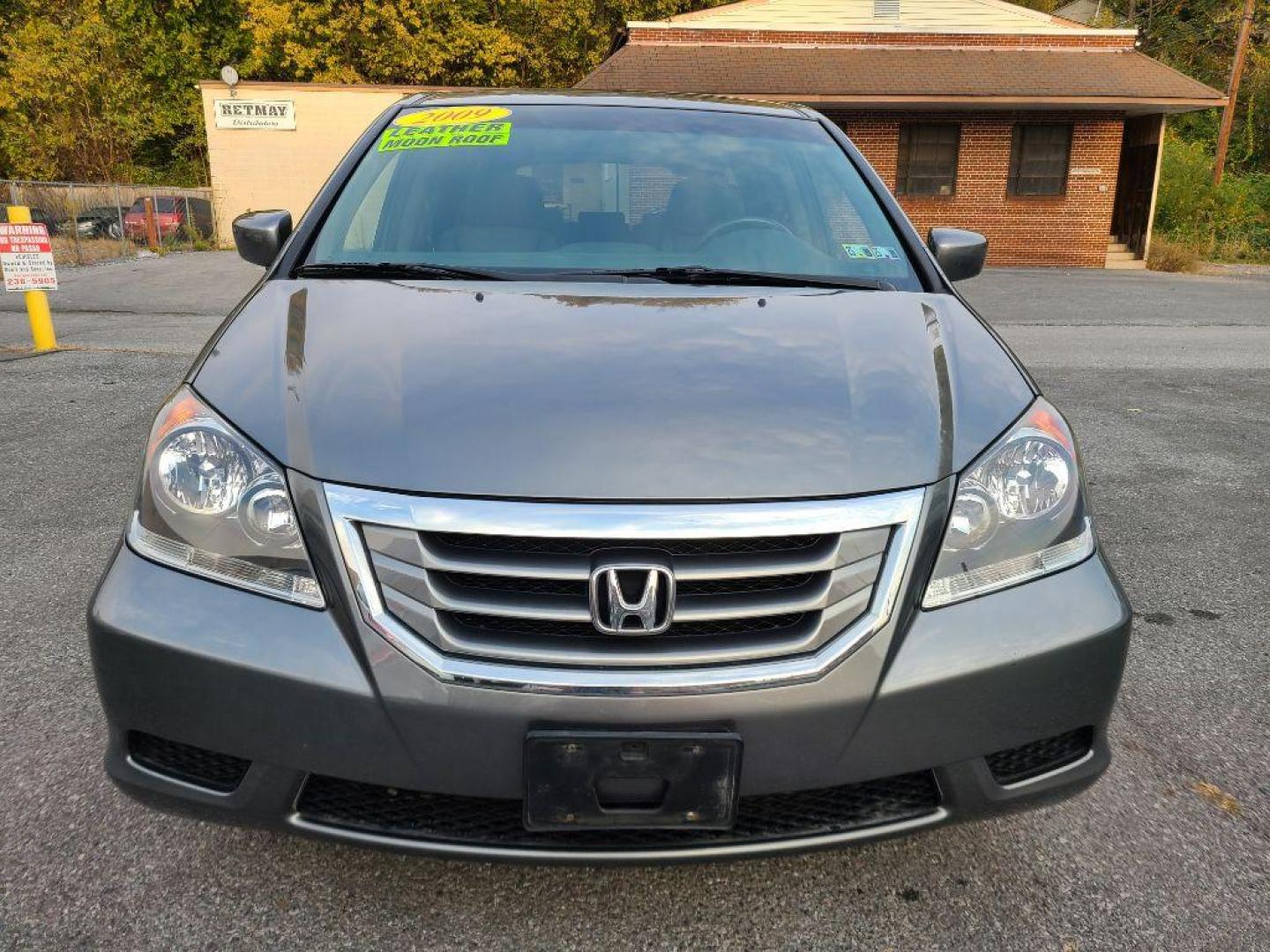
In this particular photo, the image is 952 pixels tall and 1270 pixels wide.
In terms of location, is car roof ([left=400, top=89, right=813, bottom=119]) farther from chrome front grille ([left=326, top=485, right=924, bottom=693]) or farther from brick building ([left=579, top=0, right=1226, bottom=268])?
brick building ([left=579, top=0, right=1226, bottom=268])

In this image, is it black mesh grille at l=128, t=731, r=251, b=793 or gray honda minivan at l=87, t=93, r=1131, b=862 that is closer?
gray honda minivan at l=87, t=93, r=1131, b=862

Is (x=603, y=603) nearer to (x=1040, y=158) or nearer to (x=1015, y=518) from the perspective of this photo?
(x=1015, y=518)

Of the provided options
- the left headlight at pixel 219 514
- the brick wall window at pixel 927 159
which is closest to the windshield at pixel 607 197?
the left headlight at pixel 219 514

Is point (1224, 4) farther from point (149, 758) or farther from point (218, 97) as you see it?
point (149, 758)

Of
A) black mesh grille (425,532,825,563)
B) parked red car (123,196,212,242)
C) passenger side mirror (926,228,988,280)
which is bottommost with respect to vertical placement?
parked red car (123,196,212,242)

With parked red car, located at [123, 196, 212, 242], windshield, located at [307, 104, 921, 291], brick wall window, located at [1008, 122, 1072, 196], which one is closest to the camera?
windshield, located at [307, 104, 921, 291]

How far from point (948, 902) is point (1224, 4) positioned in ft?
147

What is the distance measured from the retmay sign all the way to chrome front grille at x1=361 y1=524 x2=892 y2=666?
2504 centimetres

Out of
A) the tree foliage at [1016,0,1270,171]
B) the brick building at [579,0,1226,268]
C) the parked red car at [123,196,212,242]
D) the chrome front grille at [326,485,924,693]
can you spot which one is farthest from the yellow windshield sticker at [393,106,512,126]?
the tree foliage at [1016,0,1270,171]

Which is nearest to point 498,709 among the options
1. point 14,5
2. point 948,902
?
point 948,902

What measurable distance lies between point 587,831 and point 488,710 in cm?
24

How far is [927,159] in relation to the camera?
68.7 ft

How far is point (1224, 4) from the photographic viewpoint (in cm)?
3691

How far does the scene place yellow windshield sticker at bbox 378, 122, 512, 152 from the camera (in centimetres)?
290
